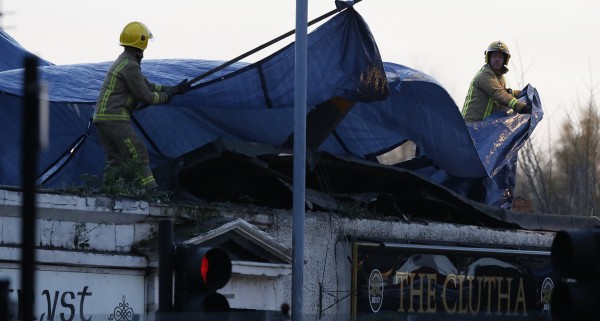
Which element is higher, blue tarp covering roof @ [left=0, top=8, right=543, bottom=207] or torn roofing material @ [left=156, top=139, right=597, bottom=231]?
blue tarp covering roof @ [left=0, top=8, right=543, bottom=207]

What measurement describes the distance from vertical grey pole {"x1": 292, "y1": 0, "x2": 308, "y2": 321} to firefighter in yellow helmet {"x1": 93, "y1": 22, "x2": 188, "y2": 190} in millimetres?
1637

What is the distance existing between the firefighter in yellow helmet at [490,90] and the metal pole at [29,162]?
1344 cm

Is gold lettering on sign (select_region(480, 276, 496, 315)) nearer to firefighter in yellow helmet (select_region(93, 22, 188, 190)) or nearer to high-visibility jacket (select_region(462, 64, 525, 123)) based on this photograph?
high-visibility jacket (select_region(462, 64, 525, 123))

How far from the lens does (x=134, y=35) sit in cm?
1438

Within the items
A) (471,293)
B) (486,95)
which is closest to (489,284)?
(471,293)

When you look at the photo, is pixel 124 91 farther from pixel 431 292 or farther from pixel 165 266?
pixel 165 266

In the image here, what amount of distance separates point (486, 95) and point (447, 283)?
145 inches

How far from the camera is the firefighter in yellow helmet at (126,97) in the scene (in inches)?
564

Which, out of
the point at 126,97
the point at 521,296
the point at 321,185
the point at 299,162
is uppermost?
the point at 126,97

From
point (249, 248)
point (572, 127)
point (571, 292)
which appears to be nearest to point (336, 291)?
point (249, 248)

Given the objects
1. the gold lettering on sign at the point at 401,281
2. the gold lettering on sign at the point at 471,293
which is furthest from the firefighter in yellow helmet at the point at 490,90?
the gold lettering on sign at the point at 401,281

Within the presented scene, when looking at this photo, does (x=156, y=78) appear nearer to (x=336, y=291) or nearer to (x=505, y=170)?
(x=336, y=291)

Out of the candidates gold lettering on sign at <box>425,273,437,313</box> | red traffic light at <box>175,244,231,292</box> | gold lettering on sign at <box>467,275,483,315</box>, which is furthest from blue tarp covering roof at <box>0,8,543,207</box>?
red traffic light at <box>175,244,231,292</box>

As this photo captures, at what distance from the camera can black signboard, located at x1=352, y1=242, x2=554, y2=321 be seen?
15242 mm
